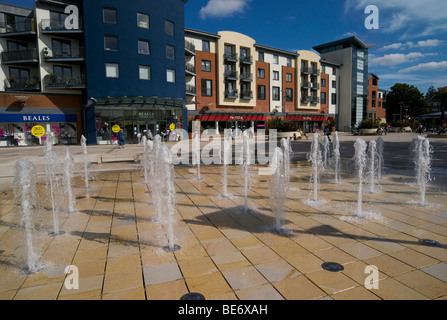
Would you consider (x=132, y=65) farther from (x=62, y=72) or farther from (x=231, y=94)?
(x=231, y=94)

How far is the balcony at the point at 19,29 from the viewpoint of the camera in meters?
27.2

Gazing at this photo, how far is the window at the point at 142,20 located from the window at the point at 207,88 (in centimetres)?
1040

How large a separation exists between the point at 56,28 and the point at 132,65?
8.06 m

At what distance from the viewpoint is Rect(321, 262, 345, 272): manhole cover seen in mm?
3771

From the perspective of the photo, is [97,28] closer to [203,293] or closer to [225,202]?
[225,202]

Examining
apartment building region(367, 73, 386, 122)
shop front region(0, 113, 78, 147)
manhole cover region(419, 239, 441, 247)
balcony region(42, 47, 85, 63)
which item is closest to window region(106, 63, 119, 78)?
balcony region(42, 47, 85, 63)

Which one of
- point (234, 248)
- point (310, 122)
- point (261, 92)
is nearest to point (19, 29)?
point (261, 92)

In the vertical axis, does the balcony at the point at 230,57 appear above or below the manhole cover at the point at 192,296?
above

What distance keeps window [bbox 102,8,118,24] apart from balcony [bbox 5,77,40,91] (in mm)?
9463

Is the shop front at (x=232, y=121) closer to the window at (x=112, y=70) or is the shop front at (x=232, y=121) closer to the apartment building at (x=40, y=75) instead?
the window at (x=112, y=70)

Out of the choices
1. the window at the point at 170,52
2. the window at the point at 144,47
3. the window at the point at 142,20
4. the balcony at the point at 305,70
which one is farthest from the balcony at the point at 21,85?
the balcony at the point at 305,70

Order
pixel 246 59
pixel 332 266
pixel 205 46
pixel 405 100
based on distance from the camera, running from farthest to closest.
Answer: pixel 405 100 → pixel 246 59 → pixel 205 46 → pixel 332 266

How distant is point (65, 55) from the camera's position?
2806 centimetres

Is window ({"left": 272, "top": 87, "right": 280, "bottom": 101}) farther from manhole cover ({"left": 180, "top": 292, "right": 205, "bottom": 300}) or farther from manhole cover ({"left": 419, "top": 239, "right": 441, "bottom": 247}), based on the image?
manhole cover ({"left": 180, "top": 292, "right": 205, "bottom": 300})
